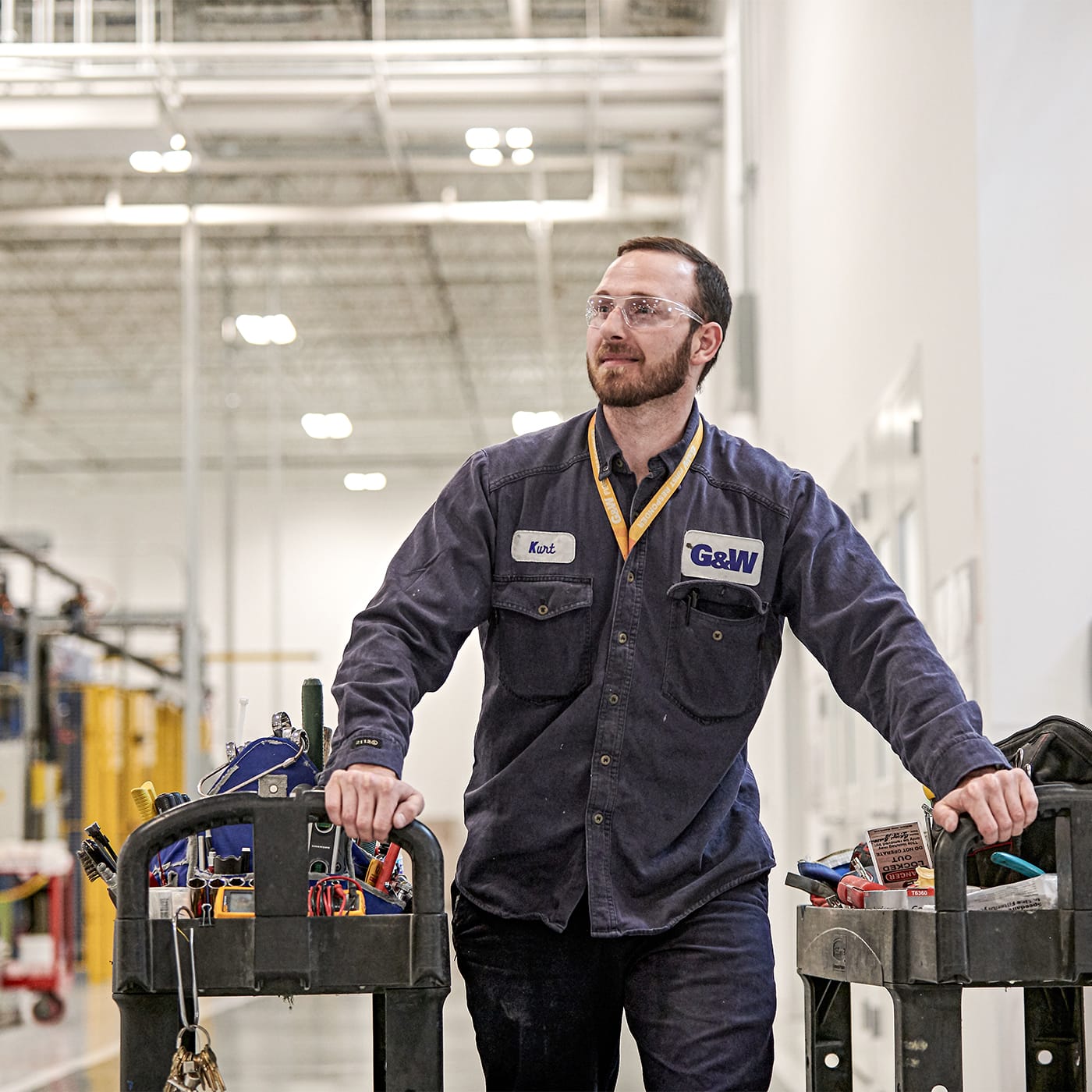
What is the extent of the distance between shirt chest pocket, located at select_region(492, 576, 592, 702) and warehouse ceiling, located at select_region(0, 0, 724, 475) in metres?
7.17

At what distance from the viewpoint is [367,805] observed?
189cm

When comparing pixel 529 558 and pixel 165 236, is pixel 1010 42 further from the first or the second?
pixel 165 236

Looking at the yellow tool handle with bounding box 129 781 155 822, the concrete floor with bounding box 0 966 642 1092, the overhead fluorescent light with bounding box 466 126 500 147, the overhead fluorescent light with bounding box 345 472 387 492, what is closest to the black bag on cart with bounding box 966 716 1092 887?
the yellow tool handle with bounding box 129 781 155 822

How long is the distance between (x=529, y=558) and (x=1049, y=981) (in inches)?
37.0

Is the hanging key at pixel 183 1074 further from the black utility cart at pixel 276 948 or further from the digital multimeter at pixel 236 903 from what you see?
the digital multimeter at pixel 236 903

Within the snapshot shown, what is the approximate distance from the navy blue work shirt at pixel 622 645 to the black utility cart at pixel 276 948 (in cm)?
41

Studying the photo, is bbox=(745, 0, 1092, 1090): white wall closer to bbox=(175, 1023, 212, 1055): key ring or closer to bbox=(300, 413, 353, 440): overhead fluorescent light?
bbox=(175, 1023, 212, 1055): key ring

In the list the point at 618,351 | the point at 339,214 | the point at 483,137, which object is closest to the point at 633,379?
the point at 618,351

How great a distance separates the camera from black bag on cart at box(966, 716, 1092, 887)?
6.81 ft

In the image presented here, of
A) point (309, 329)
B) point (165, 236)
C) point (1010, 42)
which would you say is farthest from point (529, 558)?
point (309, 329)

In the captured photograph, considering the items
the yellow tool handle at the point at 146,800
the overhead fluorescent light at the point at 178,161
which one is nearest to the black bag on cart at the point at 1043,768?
the yellow tool handle at the point at 146,800

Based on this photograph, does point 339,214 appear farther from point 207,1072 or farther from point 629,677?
point 207,1072

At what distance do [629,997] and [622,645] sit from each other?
52 cm

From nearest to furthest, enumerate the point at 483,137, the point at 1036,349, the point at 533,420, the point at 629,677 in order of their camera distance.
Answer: the point at 629,677 → the point at 1036,349 → the point at 483,137 → the point at 533,420
